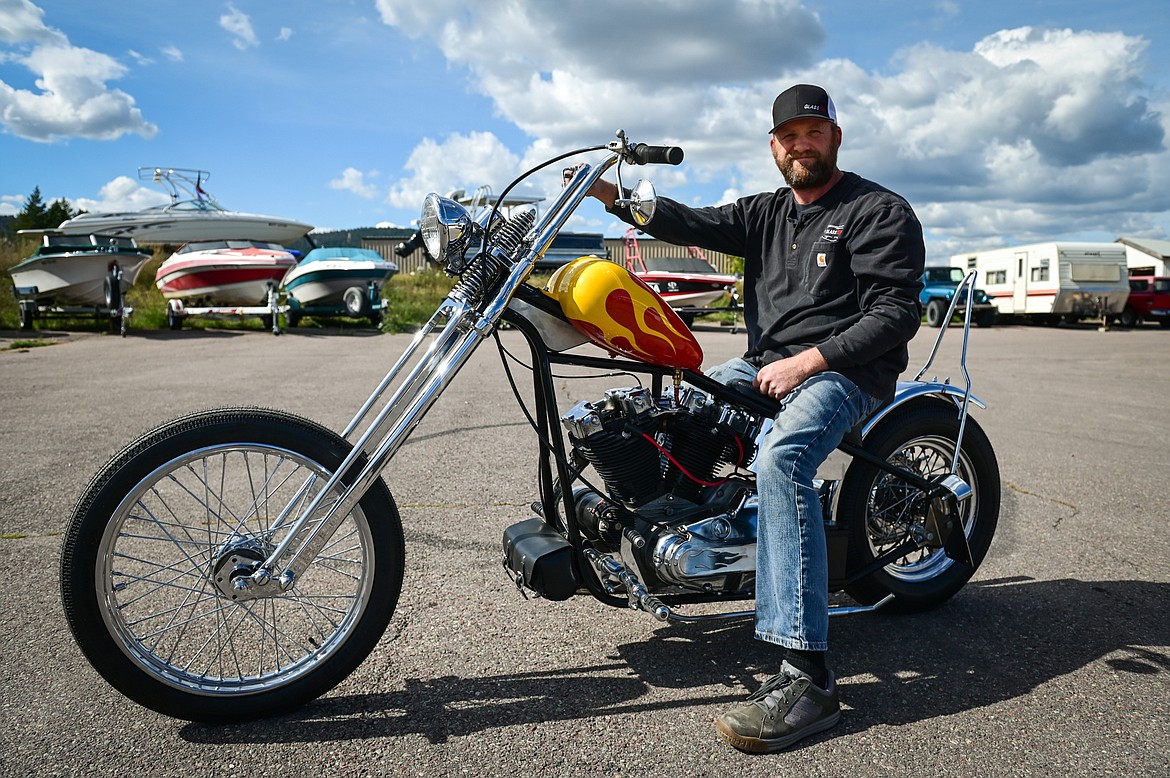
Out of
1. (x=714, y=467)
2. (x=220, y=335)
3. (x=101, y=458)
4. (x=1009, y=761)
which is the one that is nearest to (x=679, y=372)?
(x=714, y=467)

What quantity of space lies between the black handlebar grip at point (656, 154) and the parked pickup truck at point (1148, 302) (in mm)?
26660

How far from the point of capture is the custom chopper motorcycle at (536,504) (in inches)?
93.9

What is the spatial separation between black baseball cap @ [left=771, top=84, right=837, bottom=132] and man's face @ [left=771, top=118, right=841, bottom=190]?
0.03 meters

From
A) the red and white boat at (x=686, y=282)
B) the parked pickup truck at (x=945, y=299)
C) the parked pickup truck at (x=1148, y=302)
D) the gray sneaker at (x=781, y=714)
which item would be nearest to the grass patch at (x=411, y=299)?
the red and white boat at (x=686, y=282)

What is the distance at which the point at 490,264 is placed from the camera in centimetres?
259

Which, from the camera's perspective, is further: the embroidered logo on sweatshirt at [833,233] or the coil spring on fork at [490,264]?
the embroidered logo on sweatshirt at [833,233]

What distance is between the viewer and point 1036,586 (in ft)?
11.9

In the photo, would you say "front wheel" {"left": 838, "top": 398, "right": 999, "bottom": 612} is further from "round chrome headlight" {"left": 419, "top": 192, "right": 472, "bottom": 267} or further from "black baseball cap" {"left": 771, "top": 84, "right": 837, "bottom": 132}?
"round chrome headlight" {"left": 419, "top": 192, "right": 472, "bottom": 267}

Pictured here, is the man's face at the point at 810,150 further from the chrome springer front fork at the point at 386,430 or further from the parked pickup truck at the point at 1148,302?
the parked pickup truck at the point at 1148,302

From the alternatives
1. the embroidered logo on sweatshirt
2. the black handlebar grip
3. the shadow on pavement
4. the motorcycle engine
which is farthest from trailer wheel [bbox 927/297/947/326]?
the black handlebar grip

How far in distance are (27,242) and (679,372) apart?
984 inches

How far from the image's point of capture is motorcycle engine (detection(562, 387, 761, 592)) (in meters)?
2.77

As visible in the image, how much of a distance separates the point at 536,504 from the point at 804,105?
5.75 feet

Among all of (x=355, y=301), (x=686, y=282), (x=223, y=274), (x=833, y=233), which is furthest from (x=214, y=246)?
(x=833, y=233)
